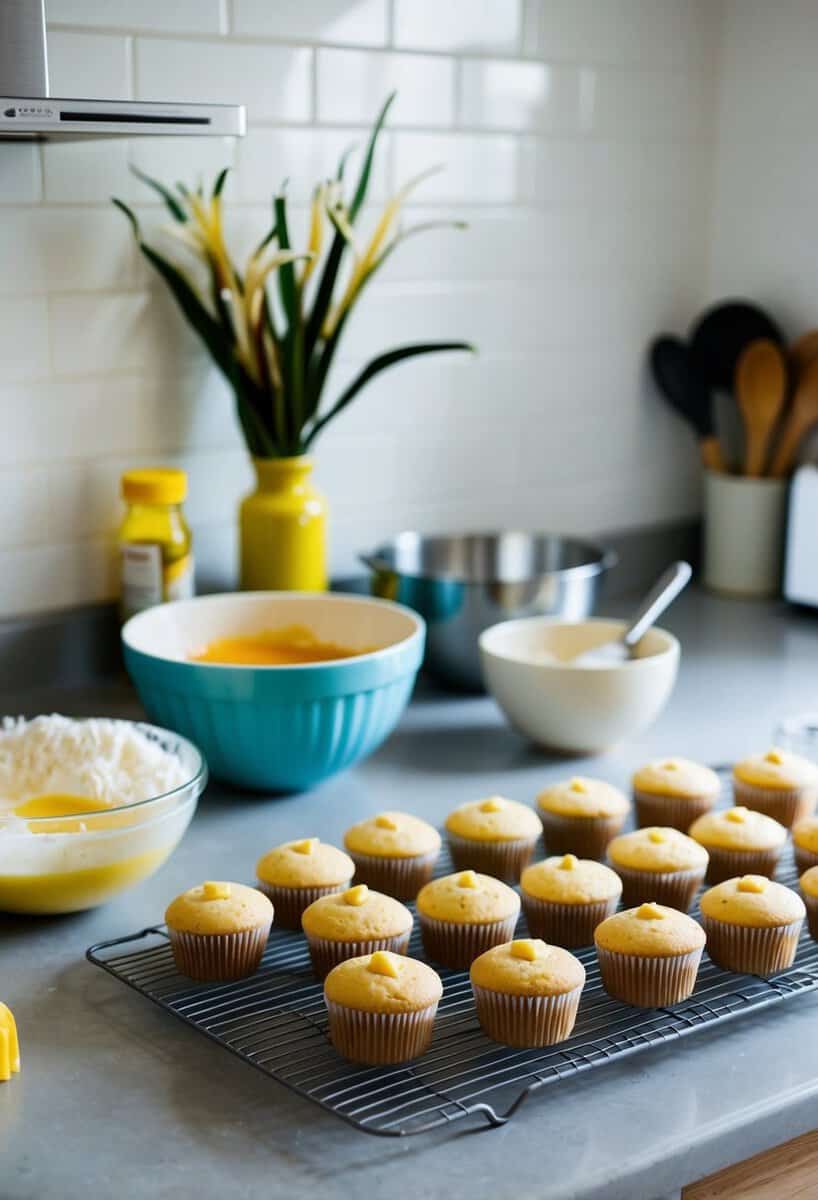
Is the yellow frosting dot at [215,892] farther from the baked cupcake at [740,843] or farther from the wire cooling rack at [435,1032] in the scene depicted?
the baked cupcake at [740,843]

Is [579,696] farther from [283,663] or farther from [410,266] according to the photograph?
[410,266]

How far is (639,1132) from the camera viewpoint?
3.12 feet

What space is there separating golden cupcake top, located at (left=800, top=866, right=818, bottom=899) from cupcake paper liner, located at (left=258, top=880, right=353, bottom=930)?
0.37 m

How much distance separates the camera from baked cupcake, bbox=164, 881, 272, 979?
1.11 metres

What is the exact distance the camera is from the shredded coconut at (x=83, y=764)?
1252 millimetres

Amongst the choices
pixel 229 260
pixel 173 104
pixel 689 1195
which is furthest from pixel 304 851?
pixel 229 260

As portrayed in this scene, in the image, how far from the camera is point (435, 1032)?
1.07 meters

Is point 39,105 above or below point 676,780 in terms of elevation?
above

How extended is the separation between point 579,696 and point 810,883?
423 millimetres

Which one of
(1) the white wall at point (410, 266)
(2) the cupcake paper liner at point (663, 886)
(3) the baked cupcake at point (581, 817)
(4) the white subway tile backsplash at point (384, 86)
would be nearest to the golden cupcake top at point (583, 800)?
(3) the baked cupcake at point (581, 817)

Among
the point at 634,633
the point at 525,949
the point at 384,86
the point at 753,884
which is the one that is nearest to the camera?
the point at 525,949

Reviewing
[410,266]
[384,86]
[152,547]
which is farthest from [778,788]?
[384,86]

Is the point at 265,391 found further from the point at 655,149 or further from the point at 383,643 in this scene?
the point at 655,149

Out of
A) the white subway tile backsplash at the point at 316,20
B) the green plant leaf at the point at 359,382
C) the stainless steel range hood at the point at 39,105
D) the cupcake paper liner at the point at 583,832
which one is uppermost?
the white subway tile backsplash at the point at 316,20
